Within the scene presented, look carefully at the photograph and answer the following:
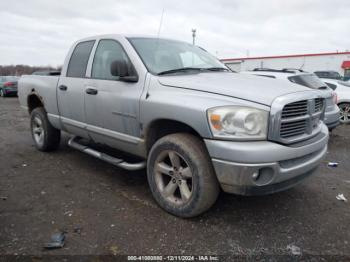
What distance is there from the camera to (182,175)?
294 centimetres

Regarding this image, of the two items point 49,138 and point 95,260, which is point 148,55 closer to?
point 95,260

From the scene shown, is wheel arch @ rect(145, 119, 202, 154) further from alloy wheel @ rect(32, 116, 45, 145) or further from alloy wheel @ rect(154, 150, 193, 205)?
alloy wheel @ rect(32, 116, 45, 145)

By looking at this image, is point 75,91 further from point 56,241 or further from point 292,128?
point 292,128

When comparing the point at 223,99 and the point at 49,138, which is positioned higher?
the point at 223,99

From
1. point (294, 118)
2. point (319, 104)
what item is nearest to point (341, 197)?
point (319, 104)

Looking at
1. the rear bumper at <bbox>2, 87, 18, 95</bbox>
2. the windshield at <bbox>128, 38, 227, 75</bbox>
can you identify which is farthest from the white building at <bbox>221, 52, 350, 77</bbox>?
the windshield at <bbox>128, 38, 227, 75</bbox>

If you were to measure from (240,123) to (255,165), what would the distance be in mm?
371

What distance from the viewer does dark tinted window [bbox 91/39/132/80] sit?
368cm

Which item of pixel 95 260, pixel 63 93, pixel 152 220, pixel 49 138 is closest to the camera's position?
pixel 95 260

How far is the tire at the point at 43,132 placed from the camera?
16.9ft

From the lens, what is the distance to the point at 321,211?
129 inches

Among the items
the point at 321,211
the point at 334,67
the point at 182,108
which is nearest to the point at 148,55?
the point at 182,108

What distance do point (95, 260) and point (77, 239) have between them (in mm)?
379

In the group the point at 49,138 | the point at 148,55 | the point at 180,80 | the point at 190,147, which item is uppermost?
the point at 148,55
